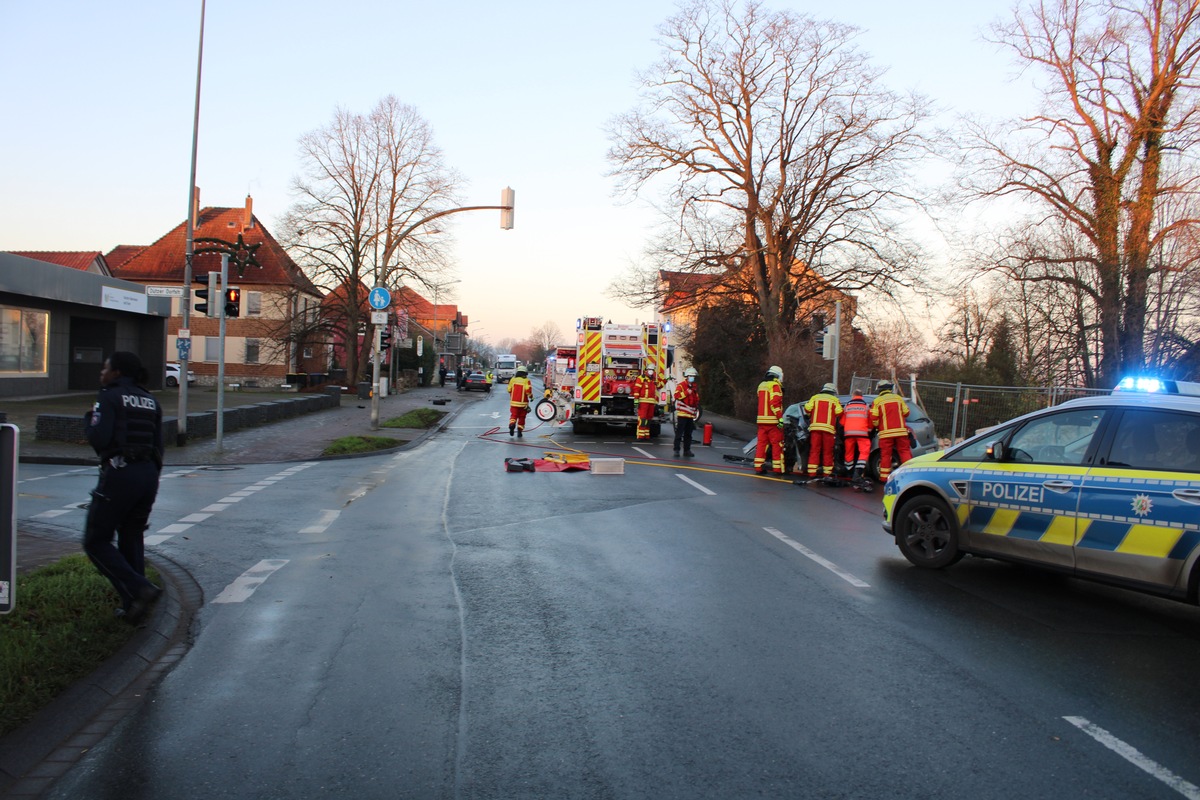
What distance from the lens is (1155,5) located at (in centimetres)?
2264

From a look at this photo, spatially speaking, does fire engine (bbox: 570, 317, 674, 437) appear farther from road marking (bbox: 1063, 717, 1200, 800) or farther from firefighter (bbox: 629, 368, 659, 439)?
road marking (bbox: 1063, 717, 1200, 800)

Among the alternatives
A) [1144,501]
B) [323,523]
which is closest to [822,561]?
[1144,501]

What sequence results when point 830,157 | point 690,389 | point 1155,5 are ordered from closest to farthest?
point 690,389, point 1155,5, point 830,157

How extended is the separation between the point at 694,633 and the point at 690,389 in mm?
12745

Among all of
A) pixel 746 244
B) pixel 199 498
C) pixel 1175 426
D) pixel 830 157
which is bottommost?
pixel 199 498

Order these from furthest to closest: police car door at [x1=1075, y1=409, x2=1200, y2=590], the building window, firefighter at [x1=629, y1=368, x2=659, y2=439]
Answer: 1. the building window
2. firefighter at [x1=629, y1=368, x2=659, y2=439]
3. police car door at [x1=1075, y1=409, x2=1200, y2=590]

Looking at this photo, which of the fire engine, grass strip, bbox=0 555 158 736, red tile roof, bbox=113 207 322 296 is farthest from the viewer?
red tile roof, bbox=113 207 322 296

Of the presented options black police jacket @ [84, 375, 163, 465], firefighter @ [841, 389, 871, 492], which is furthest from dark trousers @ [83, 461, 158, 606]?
firefighter @ [841, 389, 871, 492]

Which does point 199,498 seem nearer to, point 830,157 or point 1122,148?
point 1122,148

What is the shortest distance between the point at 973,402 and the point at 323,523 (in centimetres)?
1579

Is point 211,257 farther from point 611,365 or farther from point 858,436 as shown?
point 858,436

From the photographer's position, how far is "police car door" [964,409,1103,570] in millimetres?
6949

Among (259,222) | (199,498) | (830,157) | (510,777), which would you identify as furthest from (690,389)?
(259,222)

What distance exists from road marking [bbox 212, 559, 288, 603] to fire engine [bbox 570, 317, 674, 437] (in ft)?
52.6
